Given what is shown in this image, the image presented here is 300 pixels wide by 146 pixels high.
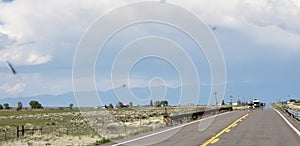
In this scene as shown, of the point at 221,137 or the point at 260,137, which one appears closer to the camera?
the point at 260,137

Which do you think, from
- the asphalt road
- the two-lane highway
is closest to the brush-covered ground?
the asphalt road

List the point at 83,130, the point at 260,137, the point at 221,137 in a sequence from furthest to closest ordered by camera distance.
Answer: the point at 83,130, the point at 221,137, the point at 260,137

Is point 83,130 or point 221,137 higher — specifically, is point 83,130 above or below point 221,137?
below

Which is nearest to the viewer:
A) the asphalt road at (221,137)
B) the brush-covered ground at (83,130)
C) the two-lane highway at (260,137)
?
the two-lane highway at (260,137)

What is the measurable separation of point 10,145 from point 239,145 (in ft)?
52.3

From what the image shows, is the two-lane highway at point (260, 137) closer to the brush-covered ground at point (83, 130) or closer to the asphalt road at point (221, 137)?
the asphalt road at point (221, 137)

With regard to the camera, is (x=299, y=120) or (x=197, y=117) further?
(x=197, y=117)

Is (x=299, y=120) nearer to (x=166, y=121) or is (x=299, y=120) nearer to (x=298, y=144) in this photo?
(x=166, y=121)

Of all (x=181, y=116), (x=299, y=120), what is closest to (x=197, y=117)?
(x=181, y=116)

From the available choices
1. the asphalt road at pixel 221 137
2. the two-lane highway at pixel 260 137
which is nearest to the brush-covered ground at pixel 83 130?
the asphalt road at pixel 221 137

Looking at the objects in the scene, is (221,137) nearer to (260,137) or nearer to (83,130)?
(260,137)

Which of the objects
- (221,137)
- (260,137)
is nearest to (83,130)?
(221,137)

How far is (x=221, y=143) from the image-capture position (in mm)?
18172

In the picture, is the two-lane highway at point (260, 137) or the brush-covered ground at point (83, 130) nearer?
the two-lane highway at point (260, 137)
